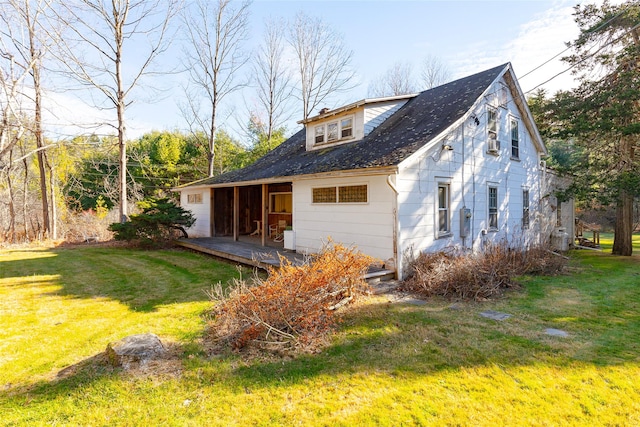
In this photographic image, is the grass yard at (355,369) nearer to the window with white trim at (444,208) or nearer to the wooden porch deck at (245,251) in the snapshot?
the wooden porch deck at (245,251)

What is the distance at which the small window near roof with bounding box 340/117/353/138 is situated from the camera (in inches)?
431

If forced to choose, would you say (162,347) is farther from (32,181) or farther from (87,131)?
(32,181)

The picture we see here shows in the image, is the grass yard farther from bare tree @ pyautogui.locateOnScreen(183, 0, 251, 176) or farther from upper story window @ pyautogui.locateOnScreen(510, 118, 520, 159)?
bare tree @ pyautogui.locateOnScreen(183, 0, 251, 176)

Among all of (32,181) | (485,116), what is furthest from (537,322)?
(32,181)

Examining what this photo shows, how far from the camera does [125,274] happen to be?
8438 millimetres

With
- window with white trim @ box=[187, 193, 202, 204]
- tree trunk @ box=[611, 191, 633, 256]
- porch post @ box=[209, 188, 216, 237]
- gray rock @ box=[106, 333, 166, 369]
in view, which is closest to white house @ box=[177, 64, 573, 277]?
porch post @ box=[209, 188, 216, 237]

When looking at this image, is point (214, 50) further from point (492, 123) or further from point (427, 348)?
point (427, 348)

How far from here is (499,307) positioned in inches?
237

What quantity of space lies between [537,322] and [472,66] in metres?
12.3

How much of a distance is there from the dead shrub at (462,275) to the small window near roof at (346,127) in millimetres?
5127

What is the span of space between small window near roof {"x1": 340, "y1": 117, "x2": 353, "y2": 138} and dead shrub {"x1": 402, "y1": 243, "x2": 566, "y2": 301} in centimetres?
513

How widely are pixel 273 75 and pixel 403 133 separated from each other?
17.7 m

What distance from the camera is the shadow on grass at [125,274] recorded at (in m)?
6.66

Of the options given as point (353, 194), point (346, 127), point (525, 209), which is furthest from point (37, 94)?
point (525, 209)
